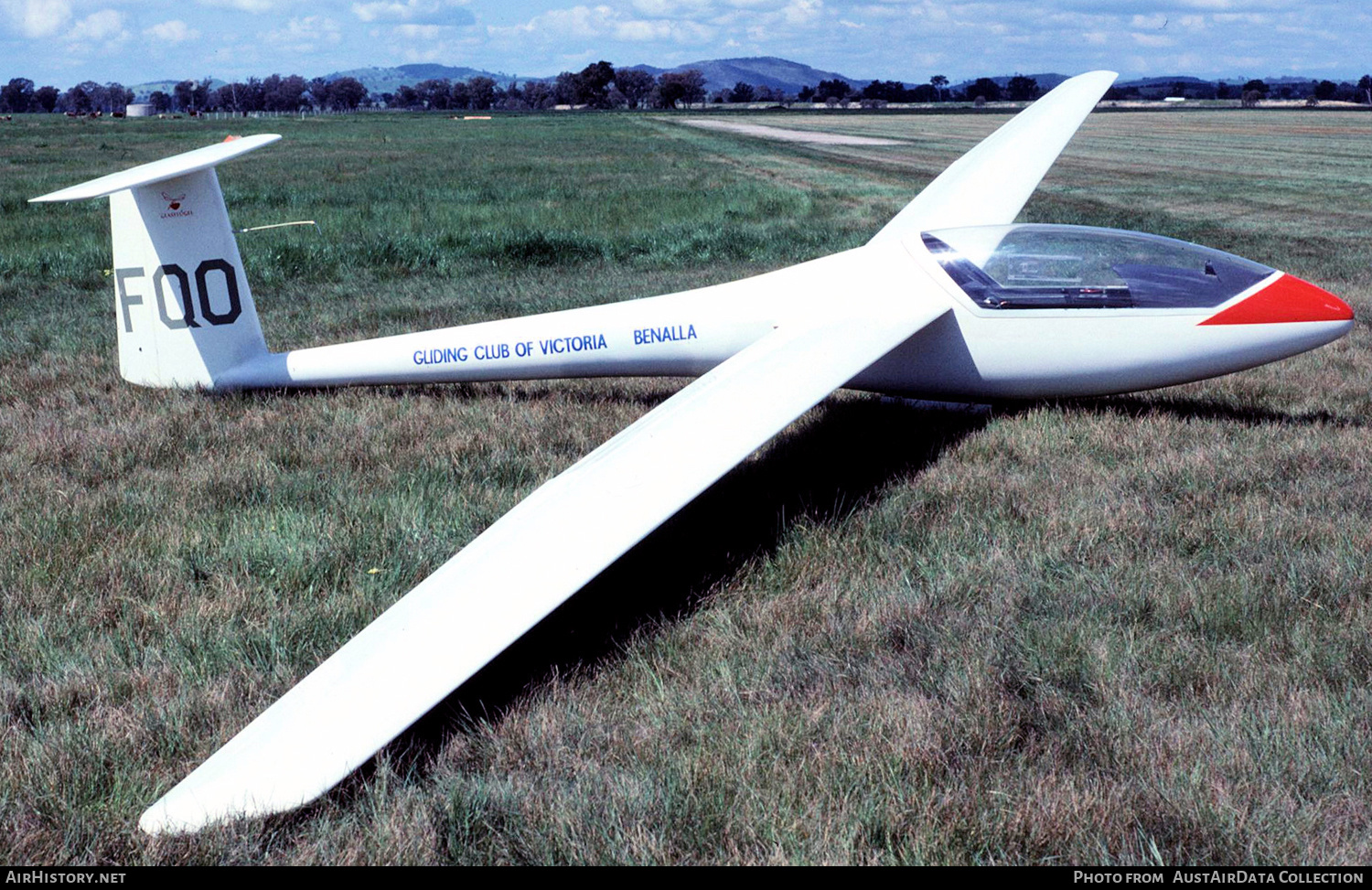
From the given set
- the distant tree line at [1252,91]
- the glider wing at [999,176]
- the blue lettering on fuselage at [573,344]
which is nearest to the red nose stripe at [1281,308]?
the glider wing at [999,176]

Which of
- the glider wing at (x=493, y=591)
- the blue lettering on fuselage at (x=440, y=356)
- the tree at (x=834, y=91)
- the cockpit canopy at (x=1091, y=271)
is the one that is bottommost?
the glider wing at (x=493, y=591)

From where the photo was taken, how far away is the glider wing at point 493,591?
3.01 meters

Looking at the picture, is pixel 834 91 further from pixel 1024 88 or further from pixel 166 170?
pixel 166 170

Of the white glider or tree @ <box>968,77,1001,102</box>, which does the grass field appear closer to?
the white glider

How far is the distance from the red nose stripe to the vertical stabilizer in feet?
22.3

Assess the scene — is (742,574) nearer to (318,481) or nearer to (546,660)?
(546,660)

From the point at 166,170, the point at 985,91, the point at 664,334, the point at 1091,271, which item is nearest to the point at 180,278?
Answer: the point at 166,170

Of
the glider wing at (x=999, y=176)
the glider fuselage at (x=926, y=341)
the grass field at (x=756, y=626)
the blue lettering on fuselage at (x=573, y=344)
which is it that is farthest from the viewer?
the glider wing at (x=999, y=176)

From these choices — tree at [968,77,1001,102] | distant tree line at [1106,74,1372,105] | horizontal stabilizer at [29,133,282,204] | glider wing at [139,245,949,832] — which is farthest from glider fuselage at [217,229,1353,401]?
tree at [968,77,1001,102]

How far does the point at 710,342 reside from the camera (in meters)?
7.24

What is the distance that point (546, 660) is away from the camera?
4.10m

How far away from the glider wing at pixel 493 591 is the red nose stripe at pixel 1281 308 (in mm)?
2609

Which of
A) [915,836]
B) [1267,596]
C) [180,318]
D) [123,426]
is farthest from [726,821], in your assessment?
[180,318]

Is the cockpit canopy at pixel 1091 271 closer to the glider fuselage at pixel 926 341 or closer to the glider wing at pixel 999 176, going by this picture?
the glider fuselage at pixel 926 341
